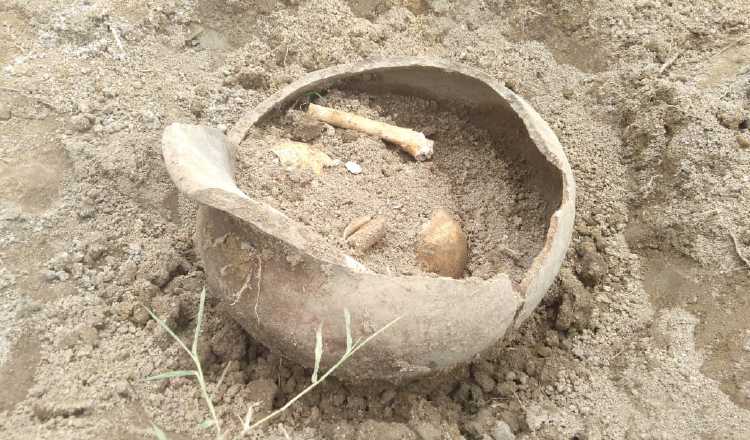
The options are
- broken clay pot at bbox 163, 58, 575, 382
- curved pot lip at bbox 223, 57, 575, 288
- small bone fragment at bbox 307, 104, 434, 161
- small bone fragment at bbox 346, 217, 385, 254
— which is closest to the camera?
broken clay pot at bbox 163, 58, 575, 382

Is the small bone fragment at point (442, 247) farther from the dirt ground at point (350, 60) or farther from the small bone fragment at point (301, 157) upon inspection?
the small bone fragment at point (301, 157)

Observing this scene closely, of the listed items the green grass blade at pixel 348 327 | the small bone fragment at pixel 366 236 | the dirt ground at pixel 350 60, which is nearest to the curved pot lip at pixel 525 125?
the green grass blade at pixel 348 327

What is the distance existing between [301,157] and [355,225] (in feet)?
1.41

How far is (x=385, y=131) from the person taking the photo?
282 cm

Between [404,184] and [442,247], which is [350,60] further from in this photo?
[442,247]

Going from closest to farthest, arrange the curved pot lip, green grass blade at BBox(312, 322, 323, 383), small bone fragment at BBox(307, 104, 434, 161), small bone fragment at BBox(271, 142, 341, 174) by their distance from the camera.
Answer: green grass blade at BBox(312, 322, 323, 383), the curved pot lip, small bone fragment at BBox(271, 142, 341, 174), small bone fragment at BBox(307, 104, 434, 161)

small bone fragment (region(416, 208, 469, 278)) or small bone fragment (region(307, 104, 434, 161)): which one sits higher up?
small bone fragment (region(307, 104, 434, 161))

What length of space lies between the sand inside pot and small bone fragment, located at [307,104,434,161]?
0.04 metres

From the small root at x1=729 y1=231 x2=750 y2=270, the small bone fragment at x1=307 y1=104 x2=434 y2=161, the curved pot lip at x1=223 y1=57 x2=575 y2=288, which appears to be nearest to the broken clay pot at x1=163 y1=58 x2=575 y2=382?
the curved pot lip at x1=223 y1=57 x2=575 y2=288

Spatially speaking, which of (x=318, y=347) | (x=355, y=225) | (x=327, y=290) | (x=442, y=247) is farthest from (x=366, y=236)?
(x=318, y=347)

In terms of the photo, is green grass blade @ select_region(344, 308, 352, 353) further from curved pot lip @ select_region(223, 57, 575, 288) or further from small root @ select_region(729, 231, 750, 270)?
small root @ select_region(729, 231, 750, 270)

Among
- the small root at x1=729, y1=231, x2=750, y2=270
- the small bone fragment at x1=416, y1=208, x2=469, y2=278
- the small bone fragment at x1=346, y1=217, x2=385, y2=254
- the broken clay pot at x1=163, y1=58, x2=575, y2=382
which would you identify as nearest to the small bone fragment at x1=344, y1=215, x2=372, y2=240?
the small bone fragment at x1=346, y1=217, x2=385, y2=254

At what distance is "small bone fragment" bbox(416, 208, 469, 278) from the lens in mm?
2395

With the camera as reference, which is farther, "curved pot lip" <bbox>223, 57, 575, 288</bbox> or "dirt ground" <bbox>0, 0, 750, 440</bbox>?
"dirt ground" <bbox>0, 0, 750, 440</bbox>
